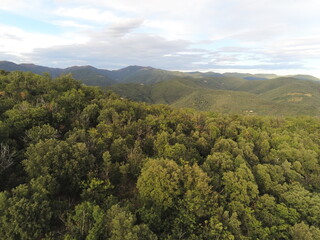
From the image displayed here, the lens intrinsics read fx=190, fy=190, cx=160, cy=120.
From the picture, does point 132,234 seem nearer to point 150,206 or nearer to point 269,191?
point 150,206

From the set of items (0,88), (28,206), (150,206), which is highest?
(0,88)

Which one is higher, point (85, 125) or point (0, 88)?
point (0, 88)

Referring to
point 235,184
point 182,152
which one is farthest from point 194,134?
point 235,184

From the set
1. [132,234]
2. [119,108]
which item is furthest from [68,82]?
[132,234]

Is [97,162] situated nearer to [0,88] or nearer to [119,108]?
[119,108]

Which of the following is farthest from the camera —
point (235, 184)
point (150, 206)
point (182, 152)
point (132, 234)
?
point (182, 152)

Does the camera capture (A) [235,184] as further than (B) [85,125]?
No

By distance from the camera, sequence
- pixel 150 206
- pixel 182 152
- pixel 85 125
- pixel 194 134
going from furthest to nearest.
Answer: pixel 194 134 < pixel 85 125 < pixel 182 152 < pixel 150 206
